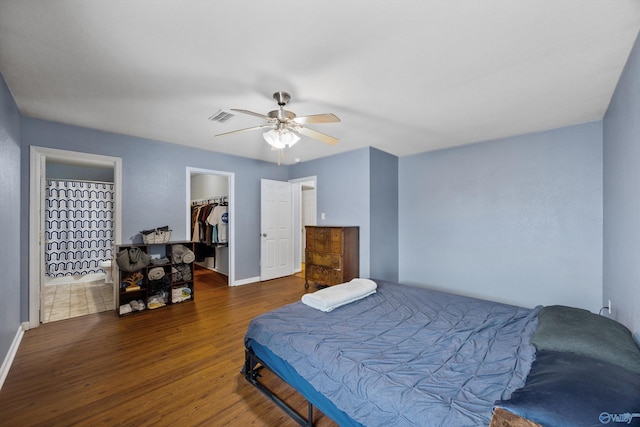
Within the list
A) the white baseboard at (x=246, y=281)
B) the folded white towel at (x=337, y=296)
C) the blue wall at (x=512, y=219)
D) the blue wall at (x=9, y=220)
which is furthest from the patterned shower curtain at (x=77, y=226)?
the blue wall at (x=512, y=219)

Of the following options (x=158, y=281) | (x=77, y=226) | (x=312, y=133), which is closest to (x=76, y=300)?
(x=158, y=281)

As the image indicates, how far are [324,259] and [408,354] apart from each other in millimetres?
2878

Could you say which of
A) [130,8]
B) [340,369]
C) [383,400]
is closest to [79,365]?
[340,369]

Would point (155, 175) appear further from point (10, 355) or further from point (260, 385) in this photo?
point (260, 385)

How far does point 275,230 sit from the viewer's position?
5.23 m

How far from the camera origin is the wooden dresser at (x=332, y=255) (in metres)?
4.10

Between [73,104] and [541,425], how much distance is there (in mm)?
4184

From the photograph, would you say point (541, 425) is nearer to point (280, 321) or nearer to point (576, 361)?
point (576, 361)

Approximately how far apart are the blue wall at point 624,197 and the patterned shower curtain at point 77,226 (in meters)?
7.82

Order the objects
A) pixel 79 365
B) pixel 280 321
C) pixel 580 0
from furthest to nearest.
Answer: pixel 79 365 < pixel 280 321 < pixel 580 0

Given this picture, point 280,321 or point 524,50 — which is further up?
point 524,50

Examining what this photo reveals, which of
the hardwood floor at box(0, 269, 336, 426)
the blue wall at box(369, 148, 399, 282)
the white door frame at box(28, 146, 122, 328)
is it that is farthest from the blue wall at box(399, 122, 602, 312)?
the white door frame at box(28, 146, 122, 328)

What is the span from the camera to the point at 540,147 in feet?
11.0

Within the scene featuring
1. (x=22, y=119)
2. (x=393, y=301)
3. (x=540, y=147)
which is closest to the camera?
(x=393, y=301)
